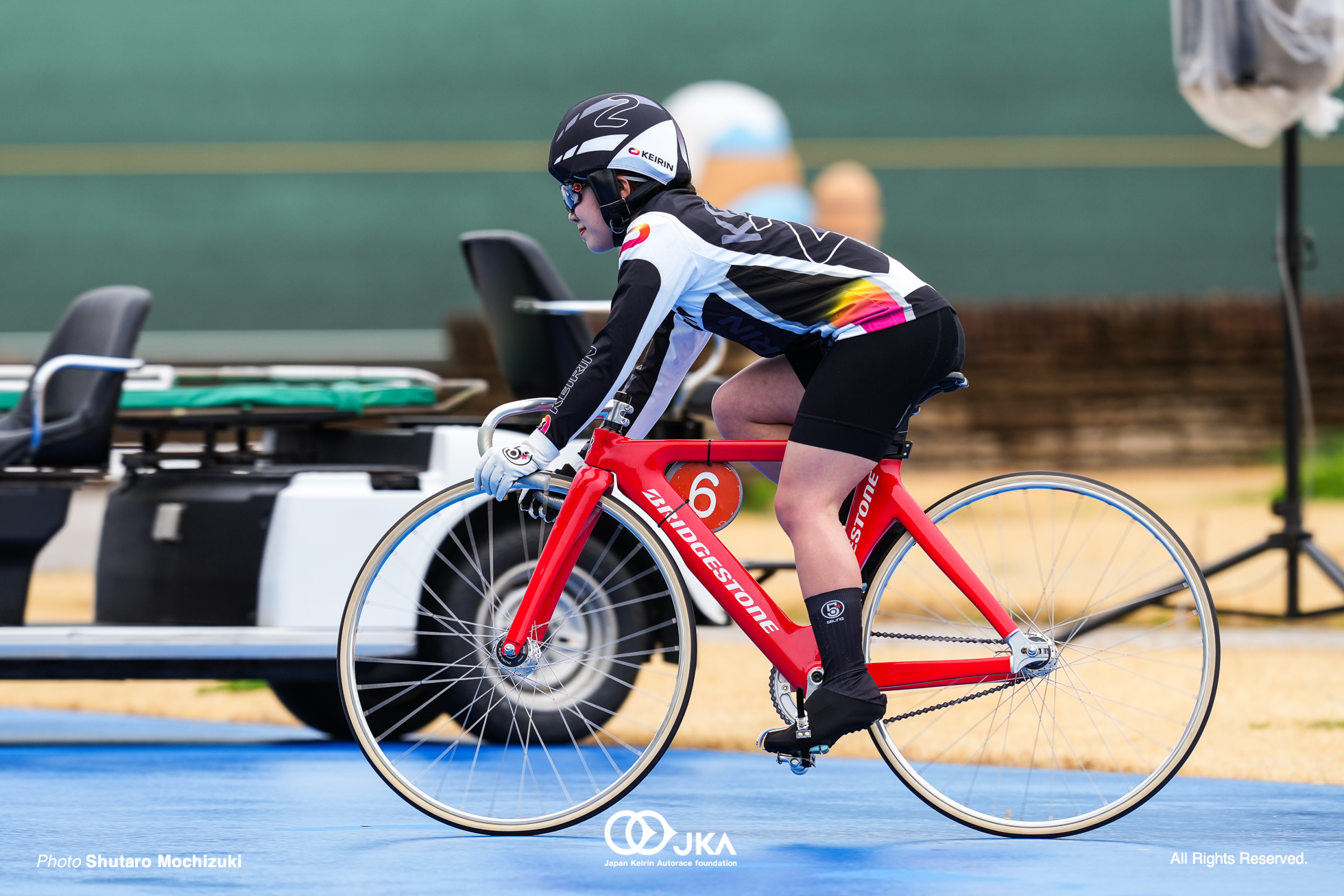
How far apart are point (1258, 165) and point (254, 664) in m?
19.7

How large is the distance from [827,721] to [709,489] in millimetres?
546

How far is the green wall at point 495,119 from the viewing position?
71.6 feet

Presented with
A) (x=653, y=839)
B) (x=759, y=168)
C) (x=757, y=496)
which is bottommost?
(x=757, y=496)

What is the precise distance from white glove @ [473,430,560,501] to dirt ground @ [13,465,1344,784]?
3.85 feet

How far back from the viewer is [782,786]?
4.43 metres

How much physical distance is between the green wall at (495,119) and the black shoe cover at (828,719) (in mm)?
18549

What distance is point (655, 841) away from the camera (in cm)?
371

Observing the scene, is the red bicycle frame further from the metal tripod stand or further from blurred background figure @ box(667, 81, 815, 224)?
blurred background figure @ box(667, 81, 815, 224)

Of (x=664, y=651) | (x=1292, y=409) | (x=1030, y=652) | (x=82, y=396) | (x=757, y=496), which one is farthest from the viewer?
(x=757, y=496)

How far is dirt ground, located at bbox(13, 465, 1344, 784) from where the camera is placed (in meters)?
4.86

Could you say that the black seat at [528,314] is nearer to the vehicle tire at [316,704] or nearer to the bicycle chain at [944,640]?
the vehicle tire at [316,704]

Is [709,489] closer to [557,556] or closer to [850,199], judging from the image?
[557,556]

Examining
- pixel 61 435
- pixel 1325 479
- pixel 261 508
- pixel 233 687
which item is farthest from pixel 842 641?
pixel 1325 479

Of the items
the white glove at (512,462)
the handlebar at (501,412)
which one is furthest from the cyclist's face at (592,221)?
the white glove at (512,462)
